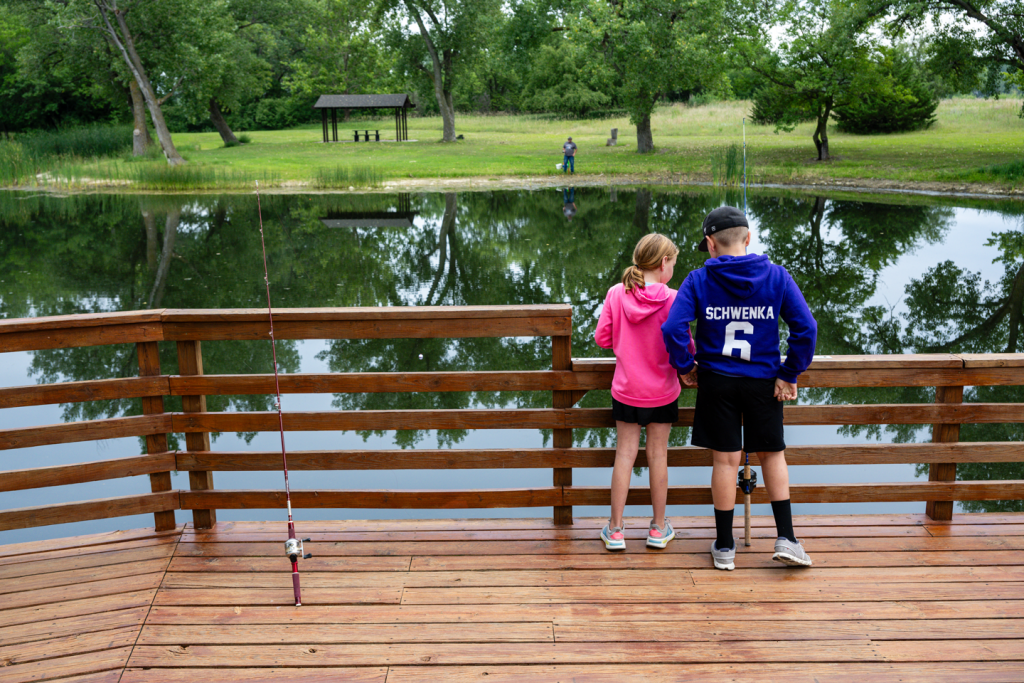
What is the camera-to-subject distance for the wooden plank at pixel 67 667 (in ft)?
9.18

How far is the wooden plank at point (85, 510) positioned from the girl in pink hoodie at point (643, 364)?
77.2 inches

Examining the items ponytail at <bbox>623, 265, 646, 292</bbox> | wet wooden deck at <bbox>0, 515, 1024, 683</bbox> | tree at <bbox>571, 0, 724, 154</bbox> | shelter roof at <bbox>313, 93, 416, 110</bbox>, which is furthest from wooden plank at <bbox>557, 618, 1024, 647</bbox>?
shelter roof at <bbox>313, 93, 416, 110</bbox>

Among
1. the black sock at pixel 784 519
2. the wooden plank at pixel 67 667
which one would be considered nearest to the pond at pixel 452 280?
the wooden plank at pixel 67 667

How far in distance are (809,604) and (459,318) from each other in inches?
69.1

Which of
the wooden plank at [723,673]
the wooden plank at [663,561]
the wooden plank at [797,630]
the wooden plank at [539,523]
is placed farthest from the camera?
the wooden plank at [539,523]

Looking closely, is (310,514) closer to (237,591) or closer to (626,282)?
(237,591)

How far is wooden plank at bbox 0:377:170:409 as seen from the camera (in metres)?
3.54

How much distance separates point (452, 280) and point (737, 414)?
1136 cm

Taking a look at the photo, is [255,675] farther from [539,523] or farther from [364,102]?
[364,102]

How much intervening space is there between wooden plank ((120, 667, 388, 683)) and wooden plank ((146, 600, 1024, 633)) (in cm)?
30

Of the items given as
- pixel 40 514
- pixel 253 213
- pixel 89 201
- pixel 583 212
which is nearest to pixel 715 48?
pixel 583 212

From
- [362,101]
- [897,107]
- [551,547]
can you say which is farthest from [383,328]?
[362,101]

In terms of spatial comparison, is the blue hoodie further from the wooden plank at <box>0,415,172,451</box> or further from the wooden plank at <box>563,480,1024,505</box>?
the wooden plank at <box>0,415,172,451</box>

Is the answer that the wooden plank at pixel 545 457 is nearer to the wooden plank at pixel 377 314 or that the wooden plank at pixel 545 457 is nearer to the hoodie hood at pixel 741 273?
the wooden plank at pixel 377 314
